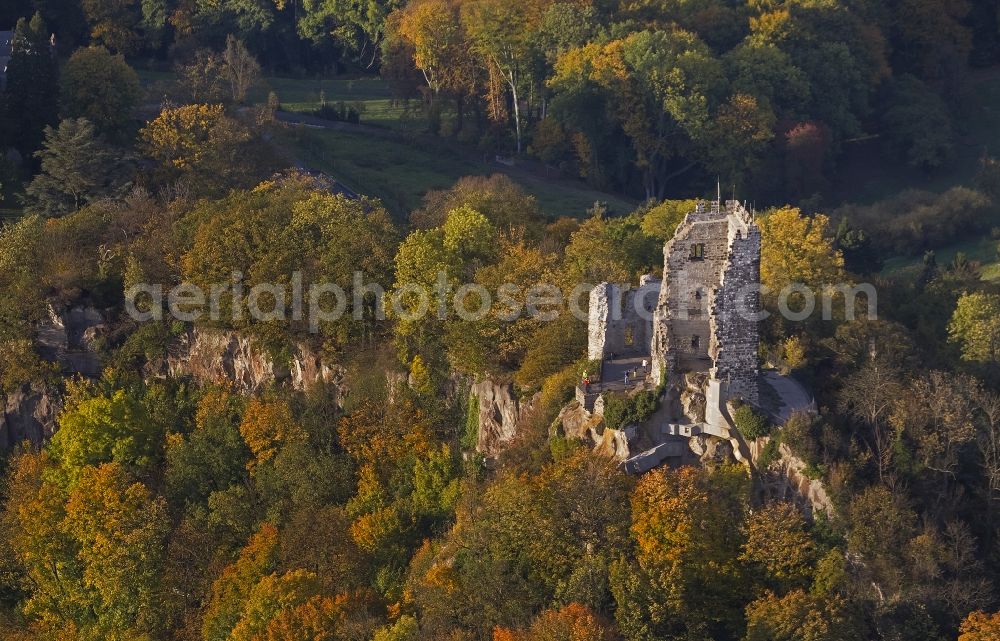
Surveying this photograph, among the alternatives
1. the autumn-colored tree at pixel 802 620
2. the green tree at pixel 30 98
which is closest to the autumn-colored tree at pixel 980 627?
the autumn-colored tree at pixel 802 620

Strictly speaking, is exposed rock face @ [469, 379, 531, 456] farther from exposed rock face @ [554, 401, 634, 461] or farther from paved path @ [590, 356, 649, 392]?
paved path @ [590, 356, 649, 392]

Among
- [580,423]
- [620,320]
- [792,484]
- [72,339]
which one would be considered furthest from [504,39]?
[792,484]

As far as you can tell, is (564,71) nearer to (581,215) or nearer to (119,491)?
(581,215)

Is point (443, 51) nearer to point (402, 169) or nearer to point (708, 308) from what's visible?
point (402, 169)

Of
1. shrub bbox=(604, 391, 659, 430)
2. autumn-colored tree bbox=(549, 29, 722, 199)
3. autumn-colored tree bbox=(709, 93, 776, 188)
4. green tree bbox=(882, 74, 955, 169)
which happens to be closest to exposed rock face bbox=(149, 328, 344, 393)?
shrub bbox=(604, 391, 659, 430)

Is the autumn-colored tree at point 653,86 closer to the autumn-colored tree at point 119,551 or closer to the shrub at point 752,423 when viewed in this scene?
the autumn-colored tree at point 119,551

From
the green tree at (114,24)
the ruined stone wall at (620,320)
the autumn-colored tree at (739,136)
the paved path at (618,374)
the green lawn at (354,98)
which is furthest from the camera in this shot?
the green tree at (114,24)

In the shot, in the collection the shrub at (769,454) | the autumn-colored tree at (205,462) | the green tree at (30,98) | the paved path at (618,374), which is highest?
the green tree at (30,98)
